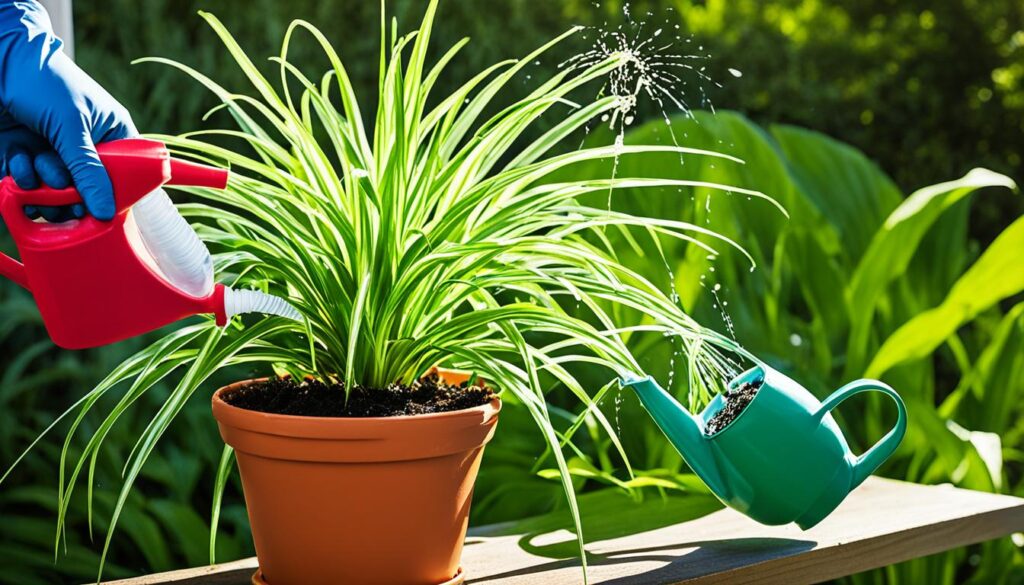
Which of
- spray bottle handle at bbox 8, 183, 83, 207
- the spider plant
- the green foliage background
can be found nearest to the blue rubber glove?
spray bottle handle at bbox 8, 183, 83, 207

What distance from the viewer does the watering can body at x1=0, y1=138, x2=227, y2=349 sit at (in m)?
0.76

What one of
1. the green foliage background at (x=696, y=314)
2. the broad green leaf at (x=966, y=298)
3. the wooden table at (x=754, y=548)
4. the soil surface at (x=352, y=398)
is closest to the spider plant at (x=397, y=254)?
the soil surface at (x=352, y=398)

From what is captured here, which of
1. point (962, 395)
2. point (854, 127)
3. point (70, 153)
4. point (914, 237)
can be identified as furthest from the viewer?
point (854, 127)

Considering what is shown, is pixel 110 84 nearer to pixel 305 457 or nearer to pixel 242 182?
pixel 242 182

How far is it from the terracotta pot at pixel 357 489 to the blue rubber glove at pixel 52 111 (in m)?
0.24

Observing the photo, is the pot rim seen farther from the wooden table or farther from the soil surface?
the wooden table

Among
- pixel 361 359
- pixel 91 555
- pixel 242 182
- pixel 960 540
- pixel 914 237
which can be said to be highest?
pixel 242 182

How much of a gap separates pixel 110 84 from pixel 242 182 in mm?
1162

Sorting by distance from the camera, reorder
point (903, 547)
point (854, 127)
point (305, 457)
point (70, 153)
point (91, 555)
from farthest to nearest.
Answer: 1. point (854, 127)
2. point (91, 555)
3. point (903, 547)
4. point (305, 457)
5. point (70, 153)

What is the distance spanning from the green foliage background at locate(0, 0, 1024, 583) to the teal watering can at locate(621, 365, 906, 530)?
0.18 meters

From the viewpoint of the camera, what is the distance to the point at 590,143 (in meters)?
2.02

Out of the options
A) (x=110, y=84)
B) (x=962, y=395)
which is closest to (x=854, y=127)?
(x=962, y=395)

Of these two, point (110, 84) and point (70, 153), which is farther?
point (110, 84)

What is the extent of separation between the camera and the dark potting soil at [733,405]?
1.03 m
